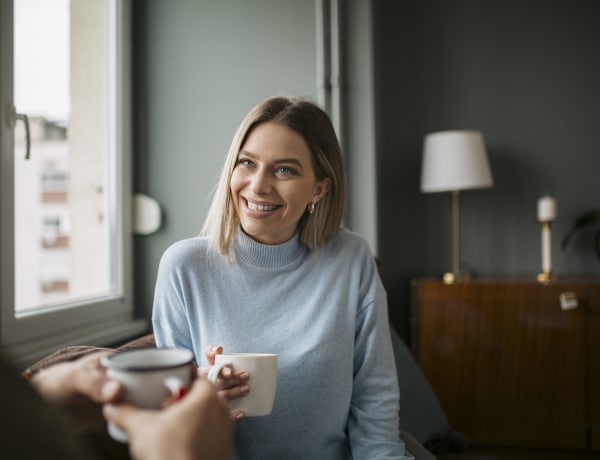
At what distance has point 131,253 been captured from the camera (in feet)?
7.32

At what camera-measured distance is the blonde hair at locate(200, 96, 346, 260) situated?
4.02 feet

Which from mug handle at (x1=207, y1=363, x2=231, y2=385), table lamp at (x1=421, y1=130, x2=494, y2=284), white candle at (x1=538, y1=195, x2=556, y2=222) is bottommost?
mug handle at (x1=207, y1=363, x2=231, y2=385)

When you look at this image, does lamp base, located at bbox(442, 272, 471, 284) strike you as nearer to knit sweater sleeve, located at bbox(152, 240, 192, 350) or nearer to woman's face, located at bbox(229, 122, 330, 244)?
woman's face, located at bbox(229, 122, 330, 244)

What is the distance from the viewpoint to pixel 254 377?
34.3 inches

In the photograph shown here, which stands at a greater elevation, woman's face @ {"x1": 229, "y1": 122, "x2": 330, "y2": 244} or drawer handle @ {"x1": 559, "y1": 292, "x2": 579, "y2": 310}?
woman's face @ {"x1": 229, "y1": 122, "x2": 330, "y2": 244}

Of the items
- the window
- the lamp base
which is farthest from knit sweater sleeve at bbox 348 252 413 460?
the lamp base

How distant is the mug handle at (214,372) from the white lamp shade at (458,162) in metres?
2.06

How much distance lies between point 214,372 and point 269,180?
487 mm

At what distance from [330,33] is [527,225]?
1416 mm

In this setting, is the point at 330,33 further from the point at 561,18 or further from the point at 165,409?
the point at 165,409

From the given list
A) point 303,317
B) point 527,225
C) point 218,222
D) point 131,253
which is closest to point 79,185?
point 131,253

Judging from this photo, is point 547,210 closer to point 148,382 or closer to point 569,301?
point 569,301

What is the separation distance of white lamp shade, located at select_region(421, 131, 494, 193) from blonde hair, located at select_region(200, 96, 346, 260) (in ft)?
4.90

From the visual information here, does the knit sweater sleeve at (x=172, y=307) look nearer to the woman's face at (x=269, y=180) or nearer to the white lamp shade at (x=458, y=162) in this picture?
the woman's face at (x=269, y=180)
